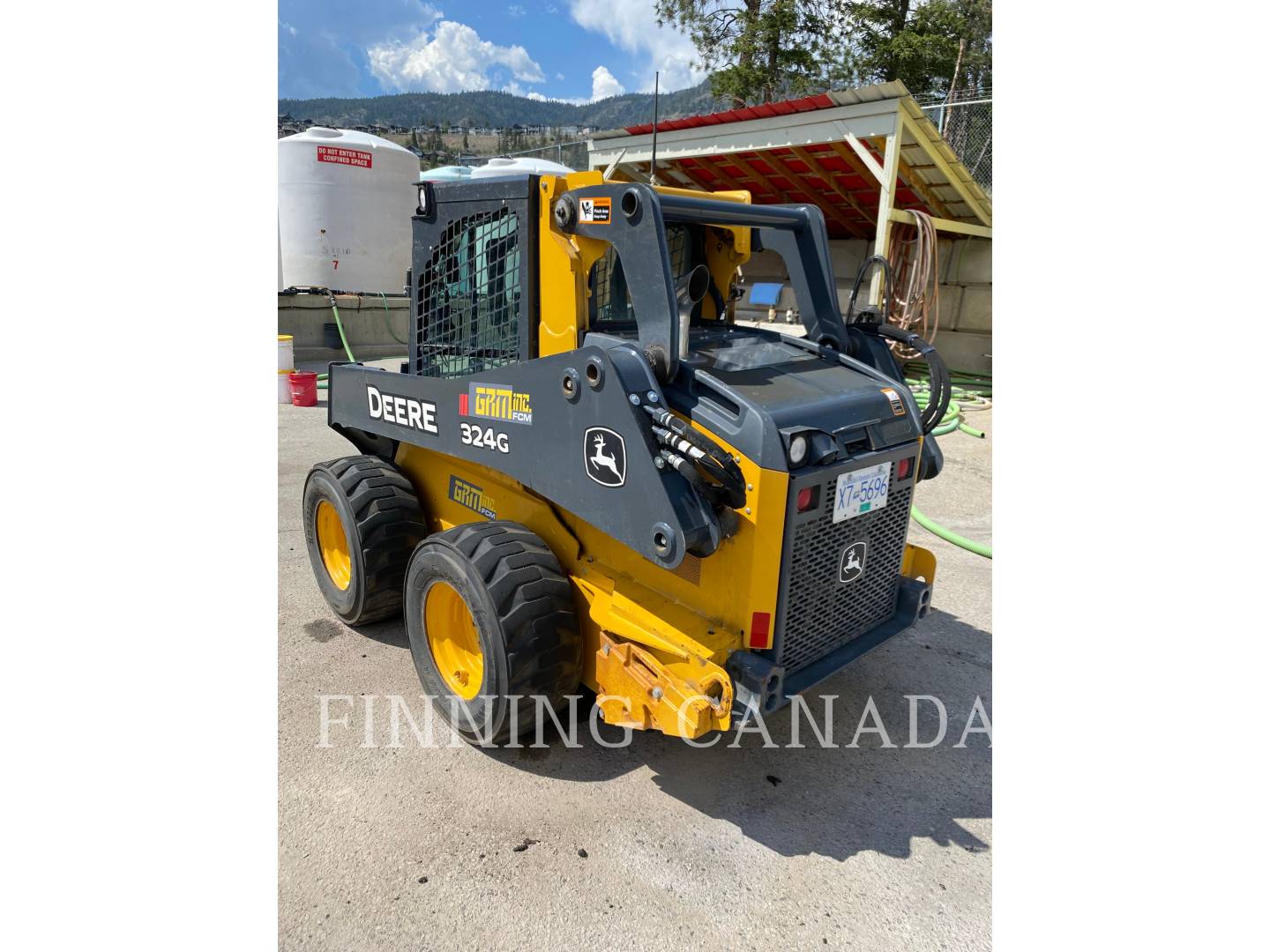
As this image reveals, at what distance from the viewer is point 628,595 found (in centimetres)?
302

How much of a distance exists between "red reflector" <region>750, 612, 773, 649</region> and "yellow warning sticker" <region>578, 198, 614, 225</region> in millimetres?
1507

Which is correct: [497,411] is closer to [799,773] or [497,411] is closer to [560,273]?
[560,273]

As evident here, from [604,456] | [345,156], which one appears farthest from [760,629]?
[345,156]

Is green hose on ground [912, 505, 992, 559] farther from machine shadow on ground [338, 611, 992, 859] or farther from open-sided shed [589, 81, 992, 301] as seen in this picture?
open-sided shed [589, 81, 992, 301]

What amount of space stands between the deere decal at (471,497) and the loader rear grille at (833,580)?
158 centimetres

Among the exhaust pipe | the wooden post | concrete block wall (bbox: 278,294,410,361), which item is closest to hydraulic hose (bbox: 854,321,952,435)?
the exhaust pipe

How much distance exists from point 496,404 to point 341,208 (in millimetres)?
11962

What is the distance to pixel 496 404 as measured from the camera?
313 centimetres

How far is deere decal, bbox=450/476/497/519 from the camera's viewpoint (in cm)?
377

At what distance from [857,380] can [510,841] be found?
2.20 metres

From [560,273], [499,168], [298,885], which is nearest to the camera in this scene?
[298,885]

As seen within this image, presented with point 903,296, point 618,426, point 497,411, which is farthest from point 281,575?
point 903,296

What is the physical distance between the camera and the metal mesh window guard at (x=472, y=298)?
10.7 ft

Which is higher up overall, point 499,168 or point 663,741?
point 499,168
